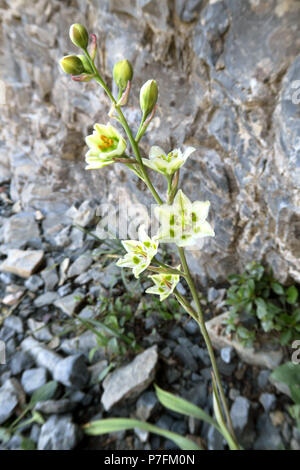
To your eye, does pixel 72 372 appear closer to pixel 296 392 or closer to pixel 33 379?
pixel 33 379

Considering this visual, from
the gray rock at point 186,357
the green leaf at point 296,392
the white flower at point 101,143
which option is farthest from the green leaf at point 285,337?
the white flower at point 101,143

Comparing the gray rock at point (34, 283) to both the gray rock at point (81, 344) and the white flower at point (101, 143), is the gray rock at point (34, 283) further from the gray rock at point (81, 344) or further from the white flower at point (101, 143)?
the white flower at point (101, 143)

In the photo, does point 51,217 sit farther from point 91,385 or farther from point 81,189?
point 91,385

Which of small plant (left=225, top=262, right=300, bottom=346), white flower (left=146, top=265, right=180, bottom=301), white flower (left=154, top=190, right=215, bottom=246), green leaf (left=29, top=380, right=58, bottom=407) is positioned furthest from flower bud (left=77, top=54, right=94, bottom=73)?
green leaf (left=29, top=380, right=58, bottom=407)

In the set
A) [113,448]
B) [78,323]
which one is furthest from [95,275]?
[113,448]

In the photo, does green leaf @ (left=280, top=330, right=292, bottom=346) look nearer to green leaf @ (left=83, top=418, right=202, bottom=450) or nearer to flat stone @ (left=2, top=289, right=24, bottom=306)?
green leaf @ (left=83, top=418, right=202, bottom=450)

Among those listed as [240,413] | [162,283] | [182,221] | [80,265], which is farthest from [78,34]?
[80,265]
